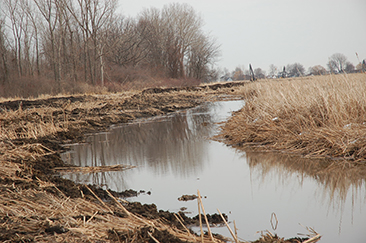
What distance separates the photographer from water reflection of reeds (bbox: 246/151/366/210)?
386cm

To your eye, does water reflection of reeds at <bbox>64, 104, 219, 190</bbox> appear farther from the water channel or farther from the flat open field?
the flat open field

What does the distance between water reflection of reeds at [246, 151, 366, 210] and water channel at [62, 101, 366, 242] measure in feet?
0.03

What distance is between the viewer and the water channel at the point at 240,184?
314 centimetres

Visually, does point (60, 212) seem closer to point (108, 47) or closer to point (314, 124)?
point (314, 124)

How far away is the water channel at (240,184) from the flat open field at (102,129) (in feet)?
1.57

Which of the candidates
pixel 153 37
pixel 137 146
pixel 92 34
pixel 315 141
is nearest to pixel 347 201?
pixel 315 141

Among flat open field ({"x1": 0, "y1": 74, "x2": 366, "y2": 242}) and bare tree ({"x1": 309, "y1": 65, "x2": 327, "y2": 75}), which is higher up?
bare tree ({"x1": 309, "y1": 65, "x2": 327, "y2": 75})

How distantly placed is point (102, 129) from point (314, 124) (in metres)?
6.34

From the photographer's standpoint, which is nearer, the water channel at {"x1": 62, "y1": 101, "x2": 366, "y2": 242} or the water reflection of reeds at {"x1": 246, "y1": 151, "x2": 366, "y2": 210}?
the water channel at {"x1": 62, "y1": 101, "x2": 366, "y2": 242}

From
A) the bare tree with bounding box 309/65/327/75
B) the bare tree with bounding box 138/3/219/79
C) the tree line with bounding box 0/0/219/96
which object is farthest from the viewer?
the bare tree with bounding box 138/3/219/79

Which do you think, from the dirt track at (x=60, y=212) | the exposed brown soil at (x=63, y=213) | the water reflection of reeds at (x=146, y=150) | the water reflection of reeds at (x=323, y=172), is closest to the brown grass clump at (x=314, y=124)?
the water reflection of reeds at (x=323, y=172)

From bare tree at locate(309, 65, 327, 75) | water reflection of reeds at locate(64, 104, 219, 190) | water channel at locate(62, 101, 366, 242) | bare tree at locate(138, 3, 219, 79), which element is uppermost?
bare tree at locate(138, 3, 219, 79)

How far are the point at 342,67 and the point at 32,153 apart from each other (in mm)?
6370

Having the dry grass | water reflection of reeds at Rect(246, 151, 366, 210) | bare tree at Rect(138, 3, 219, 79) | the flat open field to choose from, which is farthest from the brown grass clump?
bare tree at Rect(138, 3, 219, 79)
